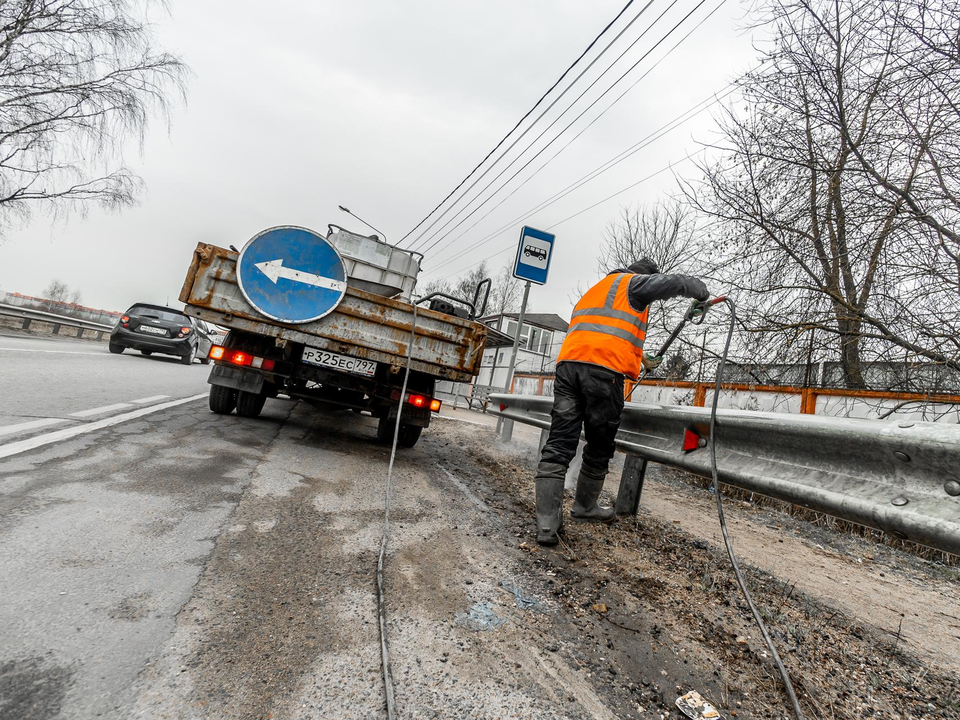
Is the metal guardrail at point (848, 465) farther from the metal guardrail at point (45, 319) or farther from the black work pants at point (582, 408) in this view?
the metal guardrail at point (45, 319)

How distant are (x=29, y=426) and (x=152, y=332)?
35.1ft

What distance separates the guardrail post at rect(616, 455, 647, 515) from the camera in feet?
13.4

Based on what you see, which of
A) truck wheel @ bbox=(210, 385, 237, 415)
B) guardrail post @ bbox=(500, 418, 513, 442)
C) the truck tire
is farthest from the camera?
guardrail post @ bbox=(500, 418, 513, 442)

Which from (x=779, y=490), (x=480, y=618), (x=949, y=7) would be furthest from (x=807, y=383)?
(x=480, y=618)

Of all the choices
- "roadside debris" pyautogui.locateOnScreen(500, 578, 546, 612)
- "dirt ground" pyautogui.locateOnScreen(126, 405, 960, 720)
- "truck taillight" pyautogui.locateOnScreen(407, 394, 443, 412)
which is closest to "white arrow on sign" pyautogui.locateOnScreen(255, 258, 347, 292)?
"truck taillight" pyautogui.locateOnScreen(407, 394, 443, 412)

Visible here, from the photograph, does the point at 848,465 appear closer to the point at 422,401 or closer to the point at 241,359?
the point at 422,401

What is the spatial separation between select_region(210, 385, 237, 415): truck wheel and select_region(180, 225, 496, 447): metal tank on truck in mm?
382

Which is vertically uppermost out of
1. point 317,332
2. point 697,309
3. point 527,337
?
point 527,337

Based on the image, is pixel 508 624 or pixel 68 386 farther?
pixel 68 386

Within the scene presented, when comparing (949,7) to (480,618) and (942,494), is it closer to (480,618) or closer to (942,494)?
(942,494)

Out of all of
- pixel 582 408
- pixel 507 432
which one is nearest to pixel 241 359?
pixel 582 408

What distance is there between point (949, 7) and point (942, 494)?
4.87 metres

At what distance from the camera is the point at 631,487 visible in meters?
4.14

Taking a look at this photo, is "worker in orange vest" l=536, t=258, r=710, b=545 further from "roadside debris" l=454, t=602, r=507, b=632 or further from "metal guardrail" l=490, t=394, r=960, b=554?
"roadside debris" l=454, t=602, r=507, b=632
